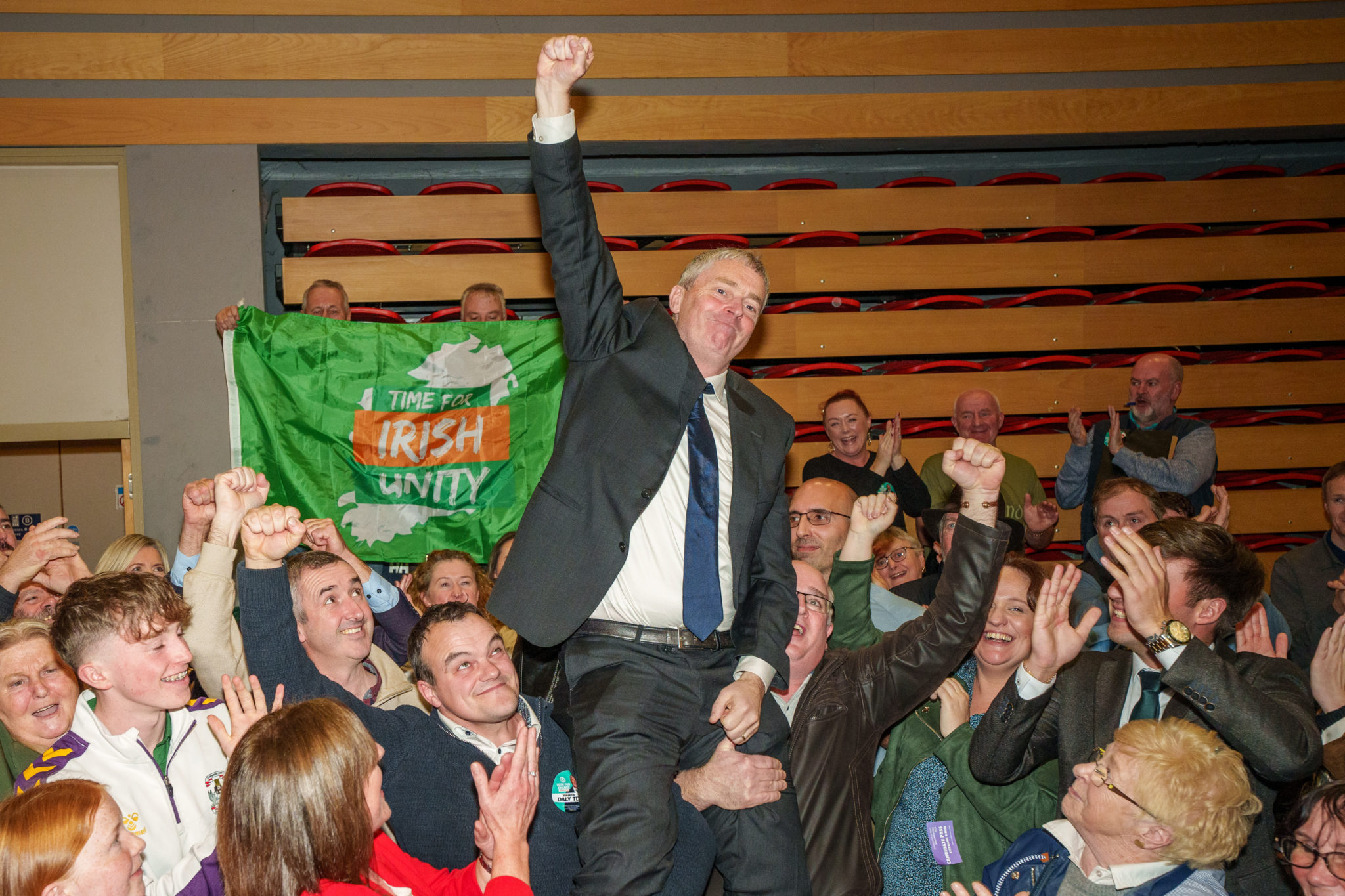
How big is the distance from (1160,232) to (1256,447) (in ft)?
4.71

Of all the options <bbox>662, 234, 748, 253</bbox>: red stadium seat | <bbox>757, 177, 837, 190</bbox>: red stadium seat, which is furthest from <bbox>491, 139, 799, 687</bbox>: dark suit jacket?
<bbox>757, 177, 837, 190</bbox>: red stadium seat

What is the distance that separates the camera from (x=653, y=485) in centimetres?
211

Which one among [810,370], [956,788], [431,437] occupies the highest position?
[810,370]

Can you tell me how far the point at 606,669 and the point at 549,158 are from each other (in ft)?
3.43

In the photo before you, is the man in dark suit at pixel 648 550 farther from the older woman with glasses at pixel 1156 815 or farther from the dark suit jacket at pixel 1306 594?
the dark suit jacket at pixel 1306 594

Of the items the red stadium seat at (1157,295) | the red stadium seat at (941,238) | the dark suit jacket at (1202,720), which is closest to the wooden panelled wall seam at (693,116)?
the red stadium seat at (941,238)

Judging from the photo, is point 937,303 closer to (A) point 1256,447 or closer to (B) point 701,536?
(A) point 1256,447

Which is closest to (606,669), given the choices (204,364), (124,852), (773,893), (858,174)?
(773,893)

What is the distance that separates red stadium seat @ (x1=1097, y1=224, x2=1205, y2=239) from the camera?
616 centimetres

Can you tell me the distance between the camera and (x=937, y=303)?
608 cm

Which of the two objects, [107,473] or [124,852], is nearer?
[124,852]

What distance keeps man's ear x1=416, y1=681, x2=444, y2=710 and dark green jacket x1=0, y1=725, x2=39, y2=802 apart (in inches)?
41.4

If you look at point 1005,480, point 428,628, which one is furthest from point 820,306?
point 428,628

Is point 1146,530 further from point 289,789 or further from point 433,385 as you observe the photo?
point 433,385
